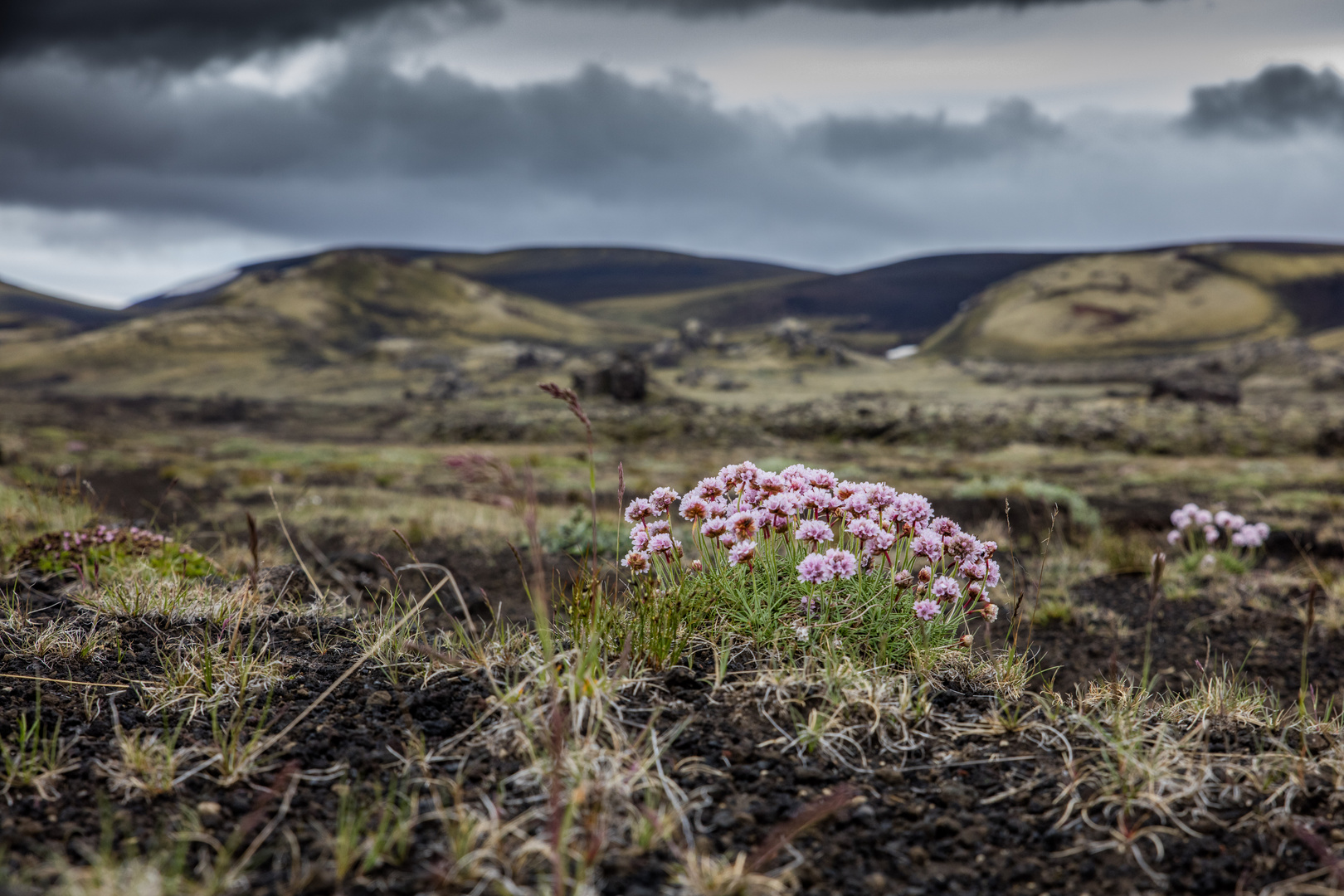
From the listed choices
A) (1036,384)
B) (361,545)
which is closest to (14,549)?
(361,545)

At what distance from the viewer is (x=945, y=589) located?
10.4 ft

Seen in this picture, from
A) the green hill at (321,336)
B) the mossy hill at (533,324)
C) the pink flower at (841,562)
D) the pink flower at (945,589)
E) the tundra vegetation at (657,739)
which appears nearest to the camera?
the tundra vegetation at (657,739)

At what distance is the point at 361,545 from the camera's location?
924cm

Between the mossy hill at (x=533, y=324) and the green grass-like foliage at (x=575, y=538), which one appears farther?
the mossy hill at (x=533, y=324)

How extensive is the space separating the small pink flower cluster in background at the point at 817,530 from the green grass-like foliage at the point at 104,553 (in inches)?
130

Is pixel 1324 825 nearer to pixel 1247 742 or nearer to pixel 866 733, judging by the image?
pixel 1247 742

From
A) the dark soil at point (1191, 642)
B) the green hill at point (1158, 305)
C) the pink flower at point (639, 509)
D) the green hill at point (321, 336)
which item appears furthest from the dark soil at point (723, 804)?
the green hill at point (1158, 305)

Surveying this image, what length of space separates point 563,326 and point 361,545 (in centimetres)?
15469

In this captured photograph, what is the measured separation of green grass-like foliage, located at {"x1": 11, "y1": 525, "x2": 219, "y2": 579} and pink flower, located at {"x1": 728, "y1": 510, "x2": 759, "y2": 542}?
355cm

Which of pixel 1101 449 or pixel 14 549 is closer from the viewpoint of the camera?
pixel 14 549

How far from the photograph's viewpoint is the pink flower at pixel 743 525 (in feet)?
10.5

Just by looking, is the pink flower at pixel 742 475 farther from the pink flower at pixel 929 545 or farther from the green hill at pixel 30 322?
the green hill at pixel 30 322

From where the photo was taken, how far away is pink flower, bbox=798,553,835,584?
2.93 m

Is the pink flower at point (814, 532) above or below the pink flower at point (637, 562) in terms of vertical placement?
above
